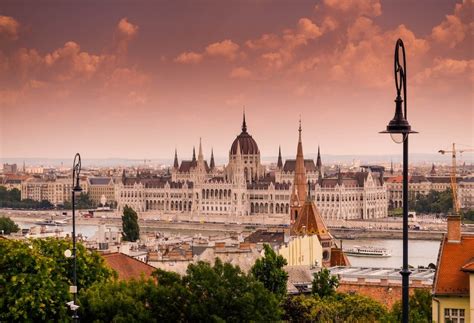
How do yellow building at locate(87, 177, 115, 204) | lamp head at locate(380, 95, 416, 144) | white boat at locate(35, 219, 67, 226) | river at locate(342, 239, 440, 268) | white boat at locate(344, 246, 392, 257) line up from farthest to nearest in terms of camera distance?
yellow building at locate(87, 177, 115, 204) < white boat at locate(35, 219, 67, 226) < white boat at locate(344, 246, 392, 257) < river at locate(342, 239, 440, 268) < lamp head at locate(380, 95, 416, 144)

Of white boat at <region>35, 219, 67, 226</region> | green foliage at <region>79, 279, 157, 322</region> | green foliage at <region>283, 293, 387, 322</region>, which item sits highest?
green foliage at <region>79, 279, 157, 322</region>

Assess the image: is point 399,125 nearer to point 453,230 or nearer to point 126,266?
point 453,230

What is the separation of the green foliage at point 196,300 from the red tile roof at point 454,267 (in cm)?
131

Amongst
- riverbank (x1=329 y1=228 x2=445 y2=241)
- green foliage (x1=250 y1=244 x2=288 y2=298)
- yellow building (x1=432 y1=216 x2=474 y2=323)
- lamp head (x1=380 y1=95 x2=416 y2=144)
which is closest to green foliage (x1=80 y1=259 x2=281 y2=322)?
yellow building (x1=432 y1=216 x2=474 y2=323)

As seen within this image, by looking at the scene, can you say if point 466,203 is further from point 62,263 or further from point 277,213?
point 62,263

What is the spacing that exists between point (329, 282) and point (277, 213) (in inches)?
2018

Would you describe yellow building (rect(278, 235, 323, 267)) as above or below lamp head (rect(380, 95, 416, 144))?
below

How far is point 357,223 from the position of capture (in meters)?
58.5

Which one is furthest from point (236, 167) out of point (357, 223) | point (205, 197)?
point (357, 223)

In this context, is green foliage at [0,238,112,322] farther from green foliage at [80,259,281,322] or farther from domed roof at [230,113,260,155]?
domed roof at [230,113,260,155]

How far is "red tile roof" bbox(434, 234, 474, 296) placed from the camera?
380 inches

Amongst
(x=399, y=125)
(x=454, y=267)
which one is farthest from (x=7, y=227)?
(x=399, y=125)

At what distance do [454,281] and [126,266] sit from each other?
5.54 meters

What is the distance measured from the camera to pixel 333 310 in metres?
12.1
